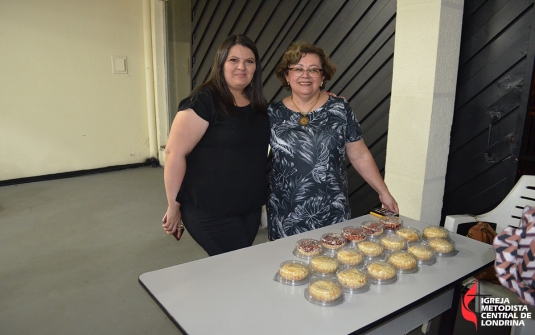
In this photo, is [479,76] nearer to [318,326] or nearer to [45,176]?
[318,326]

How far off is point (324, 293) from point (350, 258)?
0.27 metres

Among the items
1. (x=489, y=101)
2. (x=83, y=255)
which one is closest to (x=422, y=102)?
(x=489, y=101)

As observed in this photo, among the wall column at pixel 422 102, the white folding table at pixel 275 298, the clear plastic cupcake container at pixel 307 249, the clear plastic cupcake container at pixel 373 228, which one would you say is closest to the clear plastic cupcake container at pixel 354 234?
the clear plastic cupcake container at pixel 373 228

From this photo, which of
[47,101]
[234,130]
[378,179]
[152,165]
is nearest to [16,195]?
[47,101]

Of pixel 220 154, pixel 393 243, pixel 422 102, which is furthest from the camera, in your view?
pixel 422 102

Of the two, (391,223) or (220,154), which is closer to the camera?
(391,223)

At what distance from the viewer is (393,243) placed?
150cm

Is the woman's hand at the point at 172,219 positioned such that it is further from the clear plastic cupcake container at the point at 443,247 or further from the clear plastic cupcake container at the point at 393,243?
the clear plastic cupcake container at the point at 443,247

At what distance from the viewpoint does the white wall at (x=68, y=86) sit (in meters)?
5.14

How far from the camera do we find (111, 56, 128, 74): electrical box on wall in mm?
5855

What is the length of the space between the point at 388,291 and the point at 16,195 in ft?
16.9

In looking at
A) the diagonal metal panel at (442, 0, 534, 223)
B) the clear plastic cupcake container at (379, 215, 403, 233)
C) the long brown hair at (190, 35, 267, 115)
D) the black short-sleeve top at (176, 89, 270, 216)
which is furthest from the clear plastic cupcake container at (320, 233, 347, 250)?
the diagonal metal panel at (442, 0, 534, 223)

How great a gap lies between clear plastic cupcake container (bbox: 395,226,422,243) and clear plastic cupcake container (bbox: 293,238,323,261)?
36cm

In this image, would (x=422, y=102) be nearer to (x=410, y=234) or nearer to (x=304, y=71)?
(x=304, y=71)
